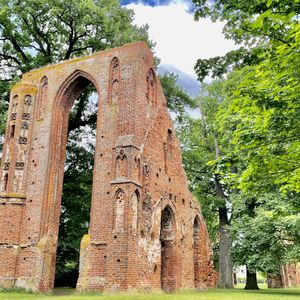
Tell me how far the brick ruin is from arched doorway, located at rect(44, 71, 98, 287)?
0.27ft

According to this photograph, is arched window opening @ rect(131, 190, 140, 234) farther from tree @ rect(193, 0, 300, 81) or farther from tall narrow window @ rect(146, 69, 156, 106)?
tree @ rect(193, 0, 300, 81)

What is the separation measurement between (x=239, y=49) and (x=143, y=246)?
9.82 metres

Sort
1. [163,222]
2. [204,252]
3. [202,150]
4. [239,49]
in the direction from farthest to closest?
[202,150] < [204,252] < [163,222] < [239,49]

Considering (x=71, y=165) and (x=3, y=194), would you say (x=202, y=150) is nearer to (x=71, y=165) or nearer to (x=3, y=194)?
(x=71, y=165)

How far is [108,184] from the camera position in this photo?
14930mm

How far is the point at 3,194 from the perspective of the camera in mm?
16406

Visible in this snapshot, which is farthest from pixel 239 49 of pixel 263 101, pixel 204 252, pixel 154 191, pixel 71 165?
pixel 71 165

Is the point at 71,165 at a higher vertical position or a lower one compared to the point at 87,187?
higher

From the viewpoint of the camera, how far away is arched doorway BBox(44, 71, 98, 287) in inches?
664

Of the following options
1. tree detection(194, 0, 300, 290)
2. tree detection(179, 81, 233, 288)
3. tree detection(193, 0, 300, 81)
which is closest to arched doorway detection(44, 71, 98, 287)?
tree detection(179, 81, 233, 288)

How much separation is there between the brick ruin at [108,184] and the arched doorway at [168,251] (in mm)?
45

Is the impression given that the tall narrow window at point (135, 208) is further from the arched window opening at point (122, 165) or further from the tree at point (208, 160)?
the tree at point (208, 160)

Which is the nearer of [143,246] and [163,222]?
[143,246]

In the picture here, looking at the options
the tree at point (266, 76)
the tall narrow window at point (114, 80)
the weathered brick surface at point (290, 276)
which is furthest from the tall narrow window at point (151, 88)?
the weathered brick surface at point (290, 276)
